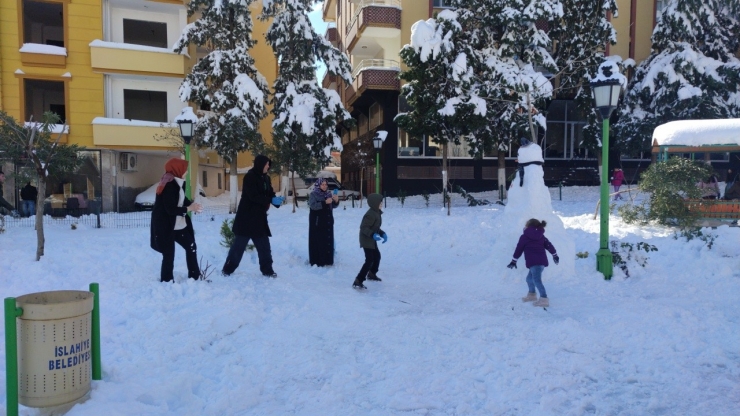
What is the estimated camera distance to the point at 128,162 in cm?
2200

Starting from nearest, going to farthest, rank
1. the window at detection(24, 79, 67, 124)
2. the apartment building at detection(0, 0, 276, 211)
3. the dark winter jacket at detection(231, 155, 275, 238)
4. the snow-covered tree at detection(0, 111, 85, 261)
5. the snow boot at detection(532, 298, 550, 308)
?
1. the snow boot at detection(532, 298, 550, 308)
2. the dark winter jacket at detection(231, 155, 275, 238)
3. the snow-covered tree at detection(0, 111, 85, 261)
4. the apartment building at detection(0, 0, 276, 211)
5. the window at detection(24, 79, 67, 124)

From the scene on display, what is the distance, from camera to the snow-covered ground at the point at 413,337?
12.7 ft

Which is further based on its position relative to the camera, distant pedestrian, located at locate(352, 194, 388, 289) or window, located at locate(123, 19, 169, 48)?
window, located at locate(123, 19, 169, 48)

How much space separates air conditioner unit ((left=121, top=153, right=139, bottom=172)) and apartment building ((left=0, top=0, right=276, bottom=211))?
→ 0.04 metres

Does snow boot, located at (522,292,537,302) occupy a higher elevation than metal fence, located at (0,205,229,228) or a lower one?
lower

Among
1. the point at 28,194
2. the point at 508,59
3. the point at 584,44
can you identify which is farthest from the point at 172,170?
the point at 584,44

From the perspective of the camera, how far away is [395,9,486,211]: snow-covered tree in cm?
1858

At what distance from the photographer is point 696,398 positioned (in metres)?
3.96

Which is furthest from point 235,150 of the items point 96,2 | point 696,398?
point 696,398

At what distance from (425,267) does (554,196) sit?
14.0m

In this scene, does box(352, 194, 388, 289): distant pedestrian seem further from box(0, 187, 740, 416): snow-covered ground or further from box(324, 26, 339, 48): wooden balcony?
box(324, 26, 339, 48): wooden balcony

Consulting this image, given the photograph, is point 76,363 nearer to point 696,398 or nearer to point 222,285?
point 222,285

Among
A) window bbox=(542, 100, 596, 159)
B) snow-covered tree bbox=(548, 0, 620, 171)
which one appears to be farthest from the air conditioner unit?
window bbox=(542, 100, 596, 159)

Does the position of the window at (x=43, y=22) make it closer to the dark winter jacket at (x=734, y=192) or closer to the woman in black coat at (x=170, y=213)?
the woman in black coat at (x=170, y=213)
